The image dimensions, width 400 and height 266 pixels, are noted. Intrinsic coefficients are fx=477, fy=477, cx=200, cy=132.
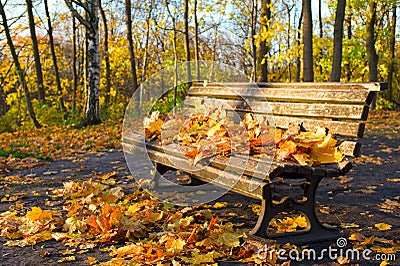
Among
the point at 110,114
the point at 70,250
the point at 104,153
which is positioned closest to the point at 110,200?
the point at 70,250

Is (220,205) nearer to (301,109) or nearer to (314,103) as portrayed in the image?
(301,109)

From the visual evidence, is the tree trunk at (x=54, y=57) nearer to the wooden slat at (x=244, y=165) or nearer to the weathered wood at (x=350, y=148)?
the wooden slat at (x=244, y=165)

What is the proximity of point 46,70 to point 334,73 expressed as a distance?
1365 centimetres

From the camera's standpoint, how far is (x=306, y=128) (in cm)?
361

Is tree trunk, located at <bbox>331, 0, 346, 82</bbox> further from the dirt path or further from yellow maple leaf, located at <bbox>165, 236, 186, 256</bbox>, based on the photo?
yellow maple leaf, located at <bbox>165, 236, 186, 256</bbox>

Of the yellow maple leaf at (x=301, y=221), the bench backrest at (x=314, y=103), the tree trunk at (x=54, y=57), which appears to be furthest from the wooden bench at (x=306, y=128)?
the tree trunk at (x=54, y=57)

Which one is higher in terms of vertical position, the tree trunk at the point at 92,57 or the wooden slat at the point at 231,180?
the tree trunk at the point at 92,57

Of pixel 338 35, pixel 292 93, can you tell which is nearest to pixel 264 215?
pixel 292 93

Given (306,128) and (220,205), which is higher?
(306,128)

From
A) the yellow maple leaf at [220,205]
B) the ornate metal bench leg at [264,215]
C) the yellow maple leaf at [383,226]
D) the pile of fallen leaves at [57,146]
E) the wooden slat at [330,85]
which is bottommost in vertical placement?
the pile of fallen leaves at [57,146]

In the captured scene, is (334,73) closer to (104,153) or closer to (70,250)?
(104,153)

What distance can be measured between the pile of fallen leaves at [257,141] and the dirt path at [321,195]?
1.88 ft

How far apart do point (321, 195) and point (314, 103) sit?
46.6 inches

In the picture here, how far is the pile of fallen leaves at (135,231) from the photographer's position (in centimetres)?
284
